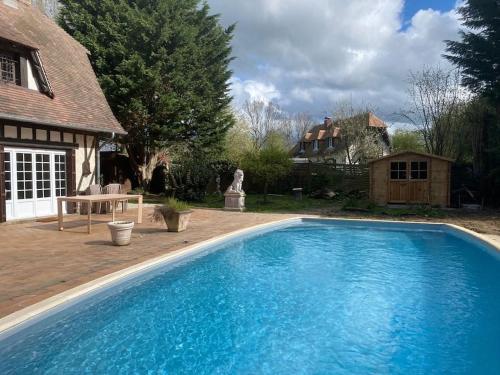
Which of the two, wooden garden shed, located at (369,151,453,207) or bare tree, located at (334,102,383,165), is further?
bare tree, located at (334,102,383,165)

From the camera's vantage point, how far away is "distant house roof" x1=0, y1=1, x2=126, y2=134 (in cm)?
1103

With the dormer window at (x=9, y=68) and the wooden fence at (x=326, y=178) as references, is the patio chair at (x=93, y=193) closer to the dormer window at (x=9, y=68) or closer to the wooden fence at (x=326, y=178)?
the dormer window at (x=9, y=68)

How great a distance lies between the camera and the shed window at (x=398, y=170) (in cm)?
1712

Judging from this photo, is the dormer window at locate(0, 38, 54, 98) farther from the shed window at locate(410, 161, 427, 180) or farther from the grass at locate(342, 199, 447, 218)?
the shed window at locate(410, 161, 427, 180)

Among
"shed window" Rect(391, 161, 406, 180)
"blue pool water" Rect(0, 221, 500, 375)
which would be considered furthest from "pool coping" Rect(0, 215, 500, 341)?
"shed window" Rect(391, 161, 406, 180)

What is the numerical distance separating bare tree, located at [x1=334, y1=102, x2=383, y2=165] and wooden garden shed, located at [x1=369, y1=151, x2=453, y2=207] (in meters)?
16.0

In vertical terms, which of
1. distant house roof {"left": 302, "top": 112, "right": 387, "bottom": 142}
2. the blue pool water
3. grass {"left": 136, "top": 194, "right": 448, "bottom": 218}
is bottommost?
the blue pool water

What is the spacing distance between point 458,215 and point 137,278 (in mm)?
13159

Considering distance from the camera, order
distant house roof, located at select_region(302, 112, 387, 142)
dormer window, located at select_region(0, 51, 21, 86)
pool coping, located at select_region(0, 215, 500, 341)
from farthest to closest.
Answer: distant house roof, located at select_region(302, 112, 387, 142), dormer window, located at select_region(0, 51, 21, 86), pool coping, located at select_region(0, 215, 500, 341)

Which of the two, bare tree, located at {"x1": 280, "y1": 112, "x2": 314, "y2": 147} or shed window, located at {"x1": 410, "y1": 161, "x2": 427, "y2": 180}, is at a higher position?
bare tree, located at {"x1": 280, "y1": 112, "x2": 314, "y2": 147}

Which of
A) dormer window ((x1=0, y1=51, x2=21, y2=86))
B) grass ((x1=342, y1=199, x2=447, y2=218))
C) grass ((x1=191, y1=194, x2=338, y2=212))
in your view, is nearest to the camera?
dormer window ((x1=0, y1=51, x2=21, y2=86))

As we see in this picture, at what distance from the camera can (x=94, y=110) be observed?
14359mm

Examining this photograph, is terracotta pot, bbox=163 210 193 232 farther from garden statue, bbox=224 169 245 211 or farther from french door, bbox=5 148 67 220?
garden statue, bbox=224 169 245 211

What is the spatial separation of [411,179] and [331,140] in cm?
2662
